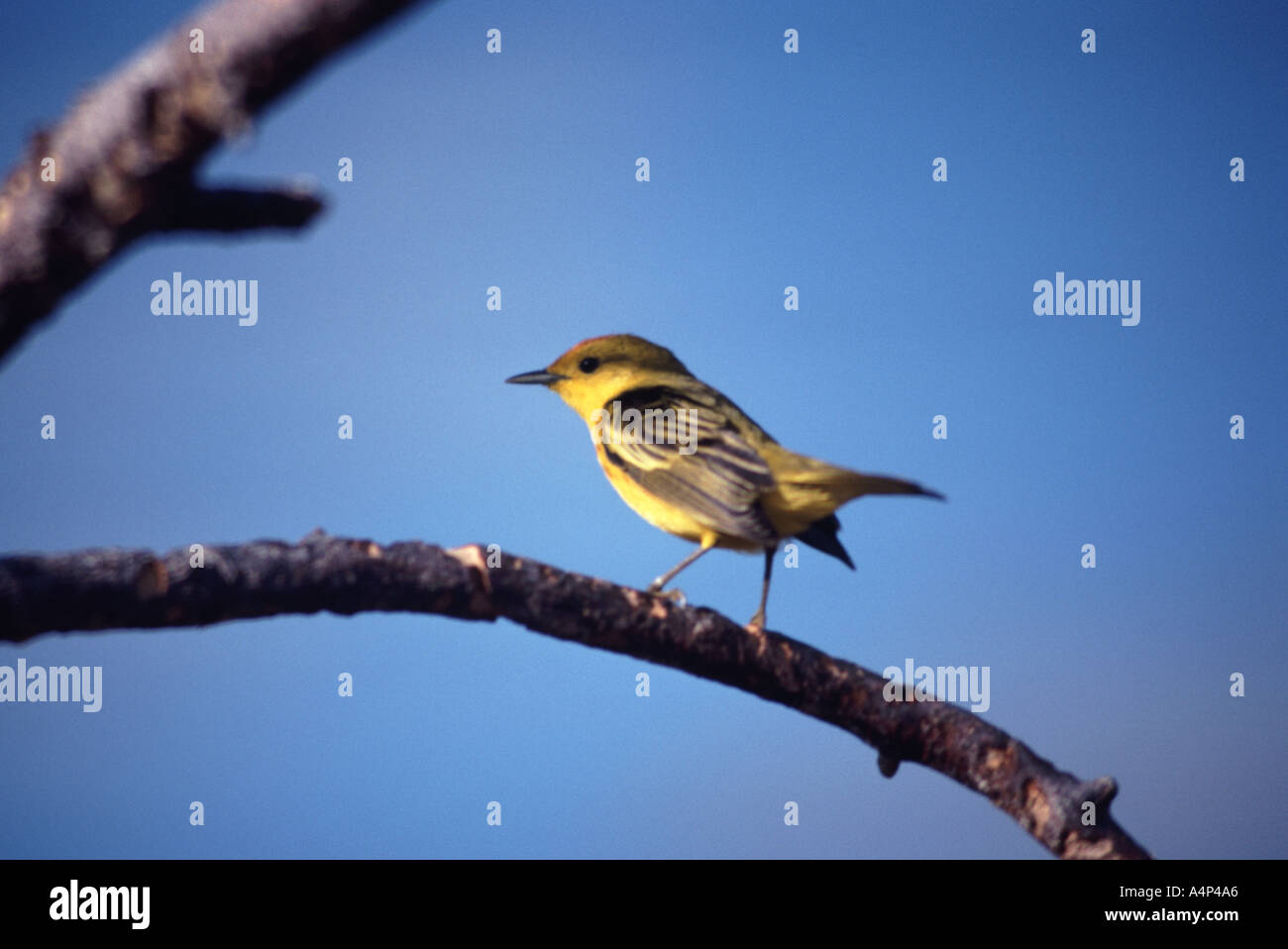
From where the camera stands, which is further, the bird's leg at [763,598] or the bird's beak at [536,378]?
the bird's beak at [536,378]

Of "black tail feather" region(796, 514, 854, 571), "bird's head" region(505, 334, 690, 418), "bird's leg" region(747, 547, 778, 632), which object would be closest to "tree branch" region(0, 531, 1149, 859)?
"bird's leg" region(747, 547, 778, 632)

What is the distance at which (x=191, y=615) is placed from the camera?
1.94 metres

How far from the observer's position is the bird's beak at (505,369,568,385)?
363 cm

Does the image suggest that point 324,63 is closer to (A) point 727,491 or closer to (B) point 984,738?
(A) point 727,491

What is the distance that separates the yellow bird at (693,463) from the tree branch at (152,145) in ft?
6.04

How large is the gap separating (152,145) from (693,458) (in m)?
2.11

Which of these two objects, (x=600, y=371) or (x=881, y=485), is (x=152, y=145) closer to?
(x=881, y=485)

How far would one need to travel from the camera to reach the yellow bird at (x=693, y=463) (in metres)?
3.04

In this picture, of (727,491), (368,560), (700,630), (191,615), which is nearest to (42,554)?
(191,615)

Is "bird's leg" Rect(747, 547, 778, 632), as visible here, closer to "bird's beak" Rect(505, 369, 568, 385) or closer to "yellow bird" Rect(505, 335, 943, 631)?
"yellow bird" Rect(505, 335, 943, 631)

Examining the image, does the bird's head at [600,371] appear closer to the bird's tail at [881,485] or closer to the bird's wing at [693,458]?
the bird's wing at [693,458]

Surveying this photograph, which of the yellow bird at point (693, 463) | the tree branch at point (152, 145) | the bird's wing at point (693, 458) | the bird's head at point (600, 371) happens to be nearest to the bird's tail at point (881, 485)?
the yellow bird at point (693, 463)

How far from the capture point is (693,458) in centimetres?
322
